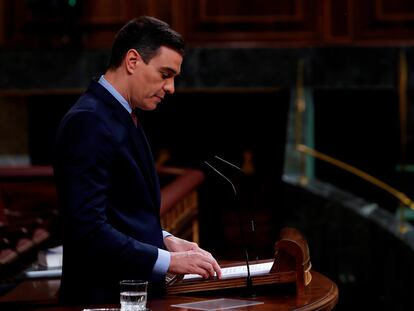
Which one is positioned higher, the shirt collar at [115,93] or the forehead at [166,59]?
the forehead at [166,59]

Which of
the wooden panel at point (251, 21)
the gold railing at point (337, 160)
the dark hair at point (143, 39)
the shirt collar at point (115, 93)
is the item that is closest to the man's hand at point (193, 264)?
the shirt collar at point (115, 93)

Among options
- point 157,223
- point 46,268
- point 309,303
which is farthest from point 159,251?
point 46,268

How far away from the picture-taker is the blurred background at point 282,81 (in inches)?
238

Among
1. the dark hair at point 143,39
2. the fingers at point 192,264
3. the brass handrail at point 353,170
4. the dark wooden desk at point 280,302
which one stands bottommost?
the brass handrail at point 353,170

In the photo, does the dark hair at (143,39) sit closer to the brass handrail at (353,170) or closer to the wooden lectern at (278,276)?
the wooden lectern at (278,276)

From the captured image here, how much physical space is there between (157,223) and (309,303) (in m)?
0.43

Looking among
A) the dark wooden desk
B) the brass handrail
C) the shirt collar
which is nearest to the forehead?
the shirt collar

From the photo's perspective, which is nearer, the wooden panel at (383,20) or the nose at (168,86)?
the nose at (168,86)

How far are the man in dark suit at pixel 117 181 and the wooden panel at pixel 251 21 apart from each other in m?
4.14

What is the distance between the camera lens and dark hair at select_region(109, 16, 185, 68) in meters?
2.28

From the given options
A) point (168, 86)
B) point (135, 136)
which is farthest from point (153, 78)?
point (135, 136)

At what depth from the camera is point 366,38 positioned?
6375 millimetres

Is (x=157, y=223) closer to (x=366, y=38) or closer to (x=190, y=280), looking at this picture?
(x=190, y=280)

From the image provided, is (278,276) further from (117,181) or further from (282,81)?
(282,81)
